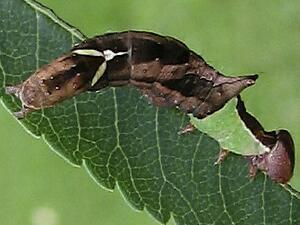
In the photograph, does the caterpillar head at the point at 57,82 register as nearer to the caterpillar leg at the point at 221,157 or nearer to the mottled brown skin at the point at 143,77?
the mottled brown skin at the point at 143,77

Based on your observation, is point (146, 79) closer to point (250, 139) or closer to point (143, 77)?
point (143, 77)

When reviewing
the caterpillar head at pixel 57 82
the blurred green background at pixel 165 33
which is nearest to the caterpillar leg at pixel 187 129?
the caterpillar head at pixel 57 82

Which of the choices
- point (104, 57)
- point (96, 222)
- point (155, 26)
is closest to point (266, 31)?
point (155, 26)

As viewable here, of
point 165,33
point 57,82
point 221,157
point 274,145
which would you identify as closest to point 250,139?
point 274,145

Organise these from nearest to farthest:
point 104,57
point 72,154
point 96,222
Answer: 1. point 72,154
2. point 104,57
3. point 96,222

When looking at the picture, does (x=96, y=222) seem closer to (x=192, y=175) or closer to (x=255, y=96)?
(x=255, y=96)

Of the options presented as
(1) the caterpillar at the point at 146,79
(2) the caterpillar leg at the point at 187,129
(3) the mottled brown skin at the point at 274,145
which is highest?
(1) the caterpillar at the point at 146,79

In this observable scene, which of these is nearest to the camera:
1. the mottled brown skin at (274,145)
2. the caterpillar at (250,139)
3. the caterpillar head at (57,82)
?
the caterpillar head at (57,82)

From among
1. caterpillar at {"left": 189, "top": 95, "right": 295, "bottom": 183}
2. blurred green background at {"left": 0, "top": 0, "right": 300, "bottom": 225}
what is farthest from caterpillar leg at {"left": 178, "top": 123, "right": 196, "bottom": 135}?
blurred green background at {"left": 0, "top": 0, "right": 300, "bottom": 225}
